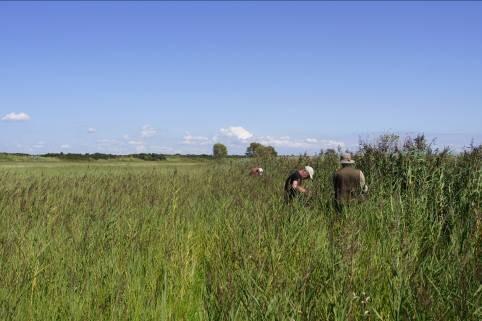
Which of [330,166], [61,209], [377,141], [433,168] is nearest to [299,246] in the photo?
[61,209]

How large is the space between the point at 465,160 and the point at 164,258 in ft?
24.7

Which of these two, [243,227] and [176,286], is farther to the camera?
[243,227]

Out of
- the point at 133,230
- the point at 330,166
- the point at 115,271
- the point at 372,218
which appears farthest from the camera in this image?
the point at 330,166

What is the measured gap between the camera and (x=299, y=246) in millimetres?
5438

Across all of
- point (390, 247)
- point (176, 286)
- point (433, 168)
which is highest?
point (433, 168)

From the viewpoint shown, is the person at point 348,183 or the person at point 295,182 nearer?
the person at point 348,183

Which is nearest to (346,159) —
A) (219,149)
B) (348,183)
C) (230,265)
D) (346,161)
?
(346,161)

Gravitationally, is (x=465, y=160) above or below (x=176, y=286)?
above

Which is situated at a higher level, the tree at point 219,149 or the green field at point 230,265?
the tree at point 219,149

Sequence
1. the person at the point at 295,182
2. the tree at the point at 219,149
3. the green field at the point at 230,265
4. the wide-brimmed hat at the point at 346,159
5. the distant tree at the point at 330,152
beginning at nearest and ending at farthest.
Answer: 1. the green field at the point at 230,265
2. the person at the point at 295,182
3. the wide-brimmed hat at the point at 346,159
4. the distant tree at the point at 330,152
5. the tree at the point at 219,149

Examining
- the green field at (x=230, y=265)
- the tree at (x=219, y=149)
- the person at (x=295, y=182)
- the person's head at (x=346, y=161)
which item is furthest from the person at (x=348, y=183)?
the tree at (x=219, y=149)

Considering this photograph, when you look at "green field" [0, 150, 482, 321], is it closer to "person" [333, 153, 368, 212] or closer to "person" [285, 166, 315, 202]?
"person" [333, 153, 368, 212]

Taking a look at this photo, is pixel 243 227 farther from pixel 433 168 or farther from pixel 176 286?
pixel 433 168

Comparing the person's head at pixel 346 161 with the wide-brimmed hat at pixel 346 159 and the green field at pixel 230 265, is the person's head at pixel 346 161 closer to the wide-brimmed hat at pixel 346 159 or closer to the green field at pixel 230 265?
the wide-brimmed hat at pixel 346 159
